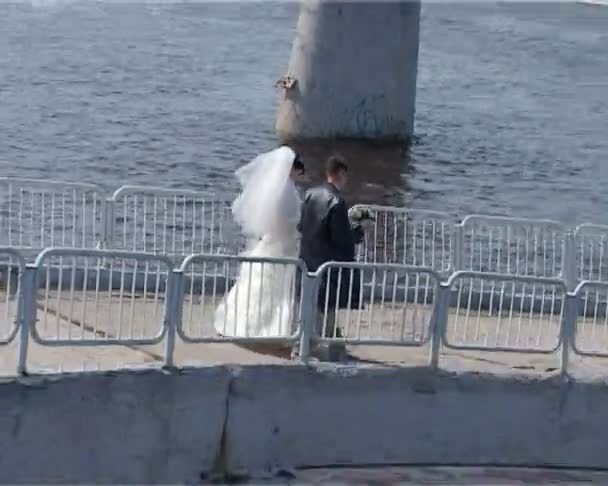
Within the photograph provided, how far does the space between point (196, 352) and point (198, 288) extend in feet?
9.00

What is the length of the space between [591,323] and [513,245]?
3538 mm

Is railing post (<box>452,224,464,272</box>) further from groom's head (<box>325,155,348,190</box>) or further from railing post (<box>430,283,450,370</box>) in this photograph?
railing post (<box>430,283,450,370</box>)

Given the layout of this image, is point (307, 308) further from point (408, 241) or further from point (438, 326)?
point (408, 241)

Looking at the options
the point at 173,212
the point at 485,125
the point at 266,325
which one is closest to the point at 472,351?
the point at 266,325

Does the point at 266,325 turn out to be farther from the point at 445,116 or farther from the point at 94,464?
the point at 445,116

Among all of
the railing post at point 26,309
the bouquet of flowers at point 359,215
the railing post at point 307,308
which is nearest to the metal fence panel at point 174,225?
the bouquet of flowers at point 359,215

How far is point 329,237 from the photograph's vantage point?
11.0 metres

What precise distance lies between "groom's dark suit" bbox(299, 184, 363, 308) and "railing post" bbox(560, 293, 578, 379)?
1.56 metres

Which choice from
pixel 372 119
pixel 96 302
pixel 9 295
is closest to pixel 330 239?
pixel 96 302

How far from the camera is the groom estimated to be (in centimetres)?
1091

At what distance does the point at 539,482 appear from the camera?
1084cm

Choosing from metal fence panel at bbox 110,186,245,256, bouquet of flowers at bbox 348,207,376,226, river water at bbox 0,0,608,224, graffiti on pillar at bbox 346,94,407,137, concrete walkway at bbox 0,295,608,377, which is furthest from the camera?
graffiti on pillar at bbox 346,94,407,137

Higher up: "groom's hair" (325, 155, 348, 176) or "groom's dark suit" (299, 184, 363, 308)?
"groom's hair" (325, 155, 348, 176)

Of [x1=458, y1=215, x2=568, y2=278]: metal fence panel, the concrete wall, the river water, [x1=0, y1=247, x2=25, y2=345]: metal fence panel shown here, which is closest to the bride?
the concrete wall
